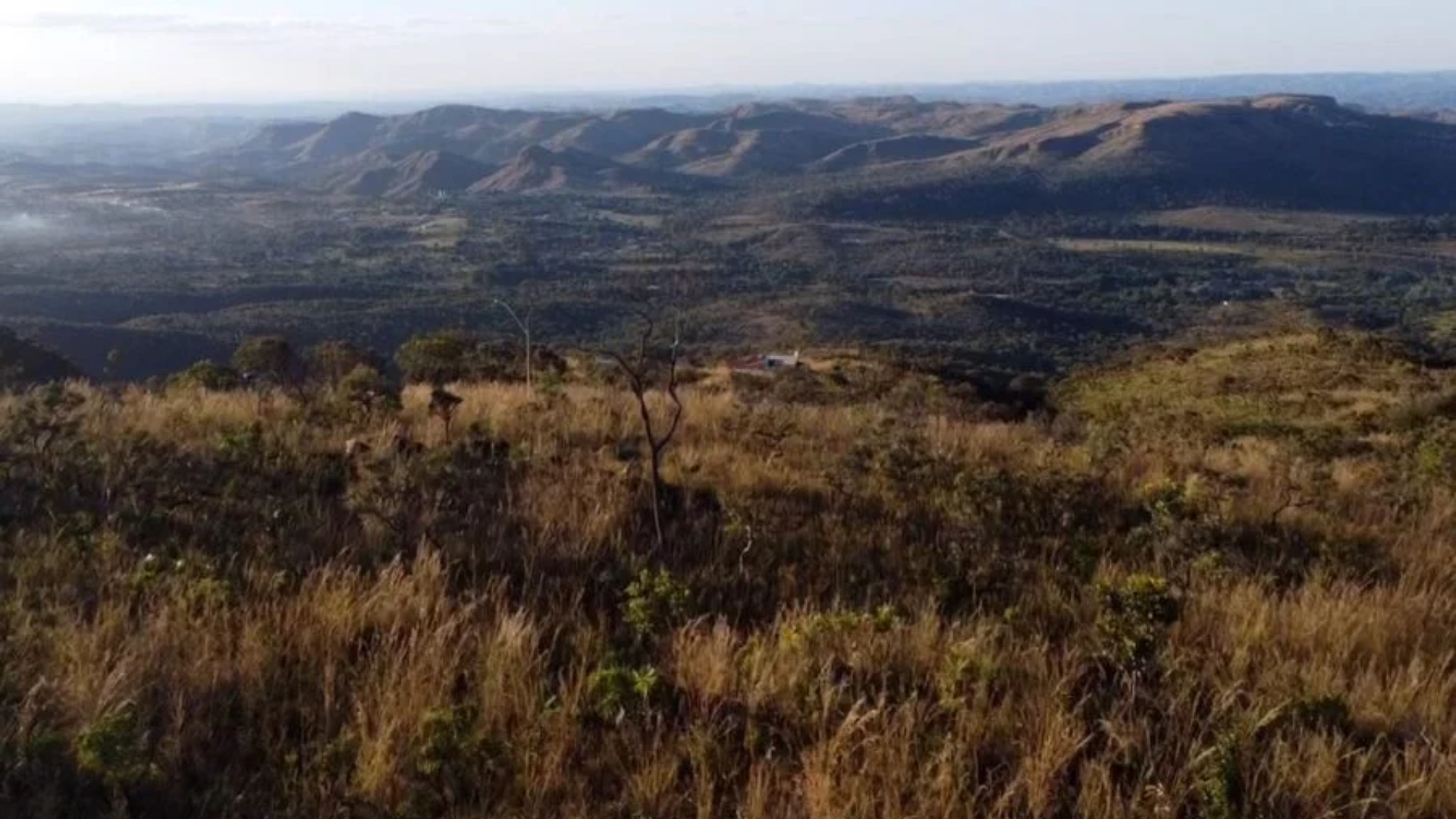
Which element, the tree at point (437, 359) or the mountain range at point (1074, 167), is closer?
the tree at point (437, 359)

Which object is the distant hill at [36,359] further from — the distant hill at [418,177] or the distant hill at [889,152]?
the distant hill at [889,152]

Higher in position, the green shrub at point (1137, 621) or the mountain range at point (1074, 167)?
the green shrub at point (1137, 621)

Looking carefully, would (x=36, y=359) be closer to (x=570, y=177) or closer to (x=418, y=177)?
(x=570, y=177)

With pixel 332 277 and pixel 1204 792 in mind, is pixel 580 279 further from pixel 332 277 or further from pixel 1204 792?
pixel 1204 792

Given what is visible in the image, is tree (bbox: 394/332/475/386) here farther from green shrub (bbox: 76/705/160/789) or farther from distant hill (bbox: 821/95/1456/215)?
distant hill (bbox: 821/95/1456/215)

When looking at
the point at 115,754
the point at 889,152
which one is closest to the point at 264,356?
the point at 115,754

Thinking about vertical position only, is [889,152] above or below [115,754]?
below

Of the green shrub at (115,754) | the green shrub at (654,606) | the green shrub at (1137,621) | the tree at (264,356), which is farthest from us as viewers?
the tree at (264,356)

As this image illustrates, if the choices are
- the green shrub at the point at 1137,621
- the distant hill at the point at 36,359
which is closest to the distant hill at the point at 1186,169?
the distant hill at the point at 36,359

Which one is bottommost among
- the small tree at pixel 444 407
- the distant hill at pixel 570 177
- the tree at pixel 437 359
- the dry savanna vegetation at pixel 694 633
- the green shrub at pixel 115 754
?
the distant hill at pixel 570 177
